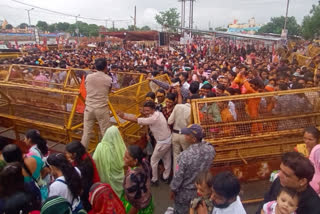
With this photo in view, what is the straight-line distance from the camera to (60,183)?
2.25 meters

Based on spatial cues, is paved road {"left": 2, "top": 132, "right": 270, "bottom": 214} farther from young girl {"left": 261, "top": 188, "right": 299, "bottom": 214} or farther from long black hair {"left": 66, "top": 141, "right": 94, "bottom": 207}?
young girl {"left": 261, "top": 188, "right": 299, "bottom": 214}

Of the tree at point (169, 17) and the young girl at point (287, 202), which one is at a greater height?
the tree at point (169, 17)

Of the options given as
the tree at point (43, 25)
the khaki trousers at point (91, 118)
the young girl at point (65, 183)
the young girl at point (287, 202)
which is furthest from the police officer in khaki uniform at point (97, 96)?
the tree at point (43, 25)

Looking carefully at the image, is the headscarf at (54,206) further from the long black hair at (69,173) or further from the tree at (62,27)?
the tree at (62,27)

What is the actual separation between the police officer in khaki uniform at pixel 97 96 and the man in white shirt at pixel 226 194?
2.70 m

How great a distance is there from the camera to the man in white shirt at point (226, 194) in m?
2.00

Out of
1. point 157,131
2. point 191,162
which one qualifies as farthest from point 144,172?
point 157,131

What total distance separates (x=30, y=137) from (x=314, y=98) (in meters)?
4.53

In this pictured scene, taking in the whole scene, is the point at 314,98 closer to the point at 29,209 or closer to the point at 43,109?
the point at 29,209

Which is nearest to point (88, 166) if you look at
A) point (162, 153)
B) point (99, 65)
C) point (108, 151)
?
point (108, 151)

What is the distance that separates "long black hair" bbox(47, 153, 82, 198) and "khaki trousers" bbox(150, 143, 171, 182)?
194 cm

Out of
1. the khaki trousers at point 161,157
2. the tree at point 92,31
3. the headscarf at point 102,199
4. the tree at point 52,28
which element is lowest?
the khaki trousers at point 161,157

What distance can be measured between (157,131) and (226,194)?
7.02ft

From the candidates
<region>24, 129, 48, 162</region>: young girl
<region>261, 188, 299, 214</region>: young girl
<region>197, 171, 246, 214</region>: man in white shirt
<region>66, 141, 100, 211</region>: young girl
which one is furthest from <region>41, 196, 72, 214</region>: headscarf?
<region>261, 188, 299, 214</region>: young girl
